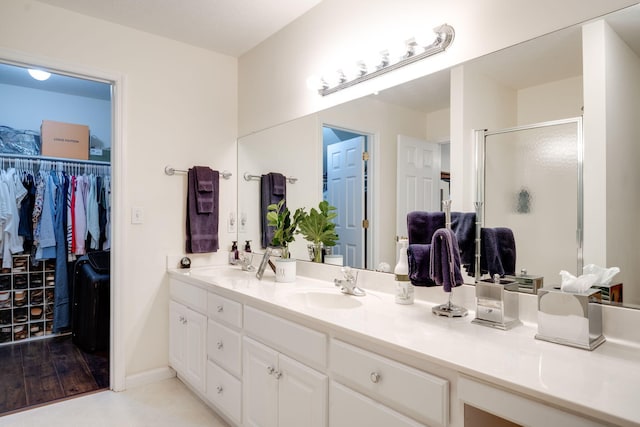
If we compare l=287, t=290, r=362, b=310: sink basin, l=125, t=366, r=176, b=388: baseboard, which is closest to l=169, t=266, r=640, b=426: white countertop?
l=287, t=290, r=362, b=310: sink basin

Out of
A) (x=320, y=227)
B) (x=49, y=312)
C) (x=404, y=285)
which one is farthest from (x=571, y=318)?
(x=49, y=312)

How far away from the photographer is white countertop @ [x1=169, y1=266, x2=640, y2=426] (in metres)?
0.82

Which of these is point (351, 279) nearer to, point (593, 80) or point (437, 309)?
point (437, 309)

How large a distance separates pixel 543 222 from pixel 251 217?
2054 mm

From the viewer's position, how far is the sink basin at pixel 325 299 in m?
1.85

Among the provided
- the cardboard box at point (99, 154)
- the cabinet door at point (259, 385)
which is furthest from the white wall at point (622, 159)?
the cardboard box at point (99, 154)

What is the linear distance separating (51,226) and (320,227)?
2.85 metres

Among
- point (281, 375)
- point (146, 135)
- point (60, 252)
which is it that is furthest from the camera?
point (60, 252)

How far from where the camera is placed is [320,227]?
2293 millimetres

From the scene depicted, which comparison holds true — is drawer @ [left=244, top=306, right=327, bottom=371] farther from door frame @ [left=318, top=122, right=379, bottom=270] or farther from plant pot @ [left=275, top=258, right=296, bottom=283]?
door frame @ [left=318, top=122, right=379, bottom=270]

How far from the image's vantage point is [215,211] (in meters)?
2.92

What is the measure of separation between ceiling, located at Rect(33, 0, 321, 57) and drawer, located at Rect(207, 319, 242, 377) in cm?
189

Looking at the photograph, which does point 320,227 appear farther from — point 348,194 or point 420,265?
point 420,265

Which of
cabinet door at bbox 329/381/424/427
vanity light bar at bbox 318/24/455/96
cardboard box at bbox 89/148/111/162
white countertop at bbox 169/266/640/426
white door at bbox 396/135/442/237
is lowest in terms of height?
cabinet door at bbox 329/381/424/427
